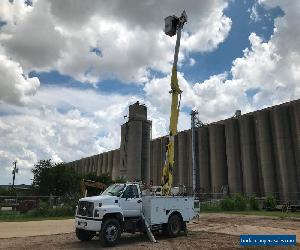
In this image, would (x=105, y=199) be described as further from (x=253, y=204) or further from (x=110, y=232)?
(x=253, y=204)

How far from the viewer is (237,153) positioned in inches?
2195

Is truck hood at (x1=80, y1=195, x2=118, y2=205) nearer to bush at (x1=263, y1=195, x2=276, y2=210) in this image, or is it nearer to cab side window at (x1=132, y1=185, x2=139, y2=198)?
cab side window at (x1=132, y1=185, x2=139, y2=198)

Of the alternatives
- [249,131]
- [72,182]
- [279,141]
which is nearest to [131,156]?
[72,182]

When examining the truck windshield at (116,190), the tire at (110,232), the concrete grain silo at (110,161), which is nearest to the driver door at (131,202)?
the truck windshield at (116,190)

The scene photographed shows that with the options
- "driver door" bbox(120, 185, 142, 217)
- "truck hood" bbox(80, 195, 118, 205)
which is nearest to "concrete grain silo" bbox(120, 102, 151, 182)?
"driver door" bbox(120, 185, 142, 217)

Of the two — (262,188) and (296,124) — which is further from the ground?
(296,124)

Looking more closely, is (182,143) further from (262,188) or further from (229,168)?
(262,188)

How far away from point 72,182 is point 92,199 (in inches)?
1819

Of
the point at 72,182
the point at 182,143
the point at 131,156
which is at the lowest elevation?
the point at 72,182

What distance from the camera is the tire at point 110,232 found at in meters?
14.5

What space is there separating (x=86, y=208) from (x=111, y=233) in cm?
152

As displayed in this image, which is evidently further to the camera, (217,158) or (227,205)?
(217,158)

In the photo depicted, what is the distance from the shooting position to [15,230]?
64.7 feet

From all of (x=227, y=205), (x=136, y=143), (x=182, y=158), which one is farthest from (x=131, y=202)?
(x=182, y=158)
